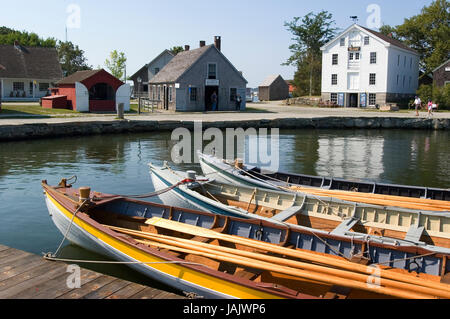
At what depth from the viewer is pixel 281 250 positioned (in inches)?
304

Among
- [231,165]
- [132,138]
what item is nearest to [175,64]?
[132,138]

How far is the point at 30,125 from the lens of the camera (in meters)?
29.8

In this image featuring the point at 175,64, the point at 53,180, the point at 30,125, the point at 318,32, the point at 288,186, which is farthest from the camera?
the point at 318,32

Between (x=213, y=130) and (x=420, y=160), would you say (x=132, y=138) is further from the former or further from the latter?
(x=420, y=160)

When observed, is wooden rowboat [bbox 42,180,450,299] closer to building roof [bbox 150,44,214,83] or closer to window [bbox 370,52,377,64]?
building roof [bbox 150,44,214,83]

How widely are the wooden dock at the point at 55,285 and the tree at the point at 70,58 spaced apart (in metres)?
79.2

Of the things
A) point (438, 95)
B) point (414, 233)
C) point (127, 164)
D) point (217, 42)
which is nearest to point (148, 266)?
point (414, 233)

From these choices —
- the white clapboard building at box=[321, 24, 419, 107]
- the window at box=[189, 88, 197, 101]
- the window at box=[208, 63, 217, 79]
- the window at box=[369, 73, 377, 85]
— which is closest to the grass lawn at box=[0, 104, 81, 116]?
the window at box=[189, 88, 197, 101]

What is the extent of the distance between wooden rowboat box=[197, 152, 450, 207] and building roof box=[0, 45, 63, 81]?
1892 inches

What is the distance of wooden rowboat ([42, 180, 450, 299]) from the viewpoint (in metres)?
6.51

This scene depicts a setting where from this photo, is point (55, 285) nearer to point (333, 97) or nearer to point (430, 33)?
point (333, 97)

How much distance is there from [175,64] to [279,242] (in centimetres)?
4491

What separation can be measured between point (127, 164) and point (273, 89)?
206ft
